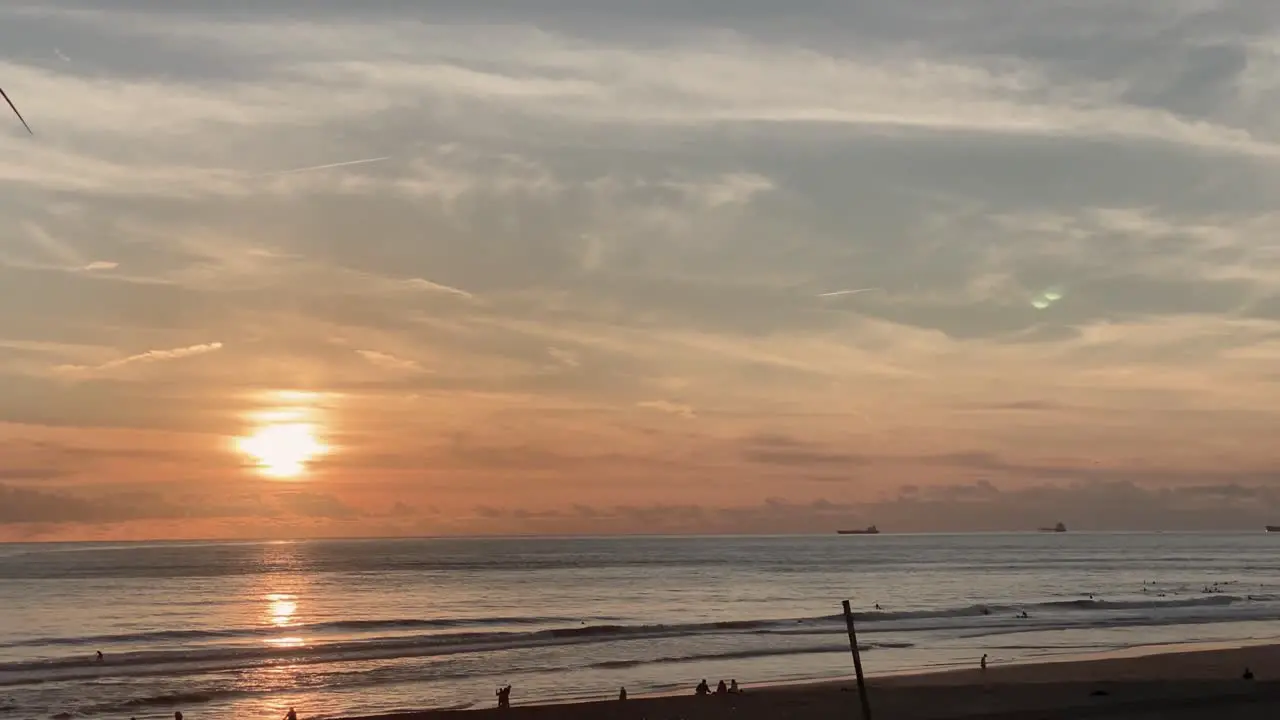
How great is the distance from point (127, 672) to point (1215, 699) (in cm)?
3926

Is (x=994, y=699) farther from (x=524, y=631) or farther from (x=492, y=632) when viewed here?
(x=492, y=632)

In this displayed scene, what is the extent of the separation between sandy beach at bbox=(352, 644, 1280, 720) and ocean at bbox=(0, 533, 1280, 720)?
14.0 ft

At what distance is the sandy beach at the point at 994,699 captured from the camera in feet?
93.2

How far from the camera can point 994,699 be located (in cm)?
3188

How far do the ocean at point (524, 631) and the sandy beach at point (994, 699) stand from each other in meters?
4.27

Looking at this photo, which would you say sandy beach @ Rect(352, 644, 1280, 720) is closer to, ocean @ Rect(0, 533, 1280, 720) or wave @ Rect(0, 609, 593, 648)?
ocean @ Rect(0, 533, 1280, 720)

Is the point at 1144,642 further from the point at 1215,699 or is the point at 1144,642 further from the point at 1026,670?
the point at 1215,699

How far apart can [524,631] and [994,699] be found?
34.5 metres

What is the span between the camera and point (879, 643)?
52906mm

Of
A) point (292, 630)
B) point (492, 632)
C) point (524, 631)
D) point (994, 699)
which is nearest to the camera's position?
point (994, 699)

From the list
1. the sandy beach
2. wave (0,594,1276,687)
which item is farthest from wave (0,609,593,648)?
the sandy beach

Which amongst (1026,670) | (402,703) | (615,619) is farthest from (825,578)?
(402,703)

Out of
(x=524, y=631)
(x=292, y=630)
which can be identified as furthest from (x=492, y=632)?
(x=292, y=630)

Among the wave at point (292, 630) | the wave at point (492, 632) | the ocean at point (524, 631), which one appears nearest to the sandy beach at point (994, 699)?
the ocean at point (524, 631)
